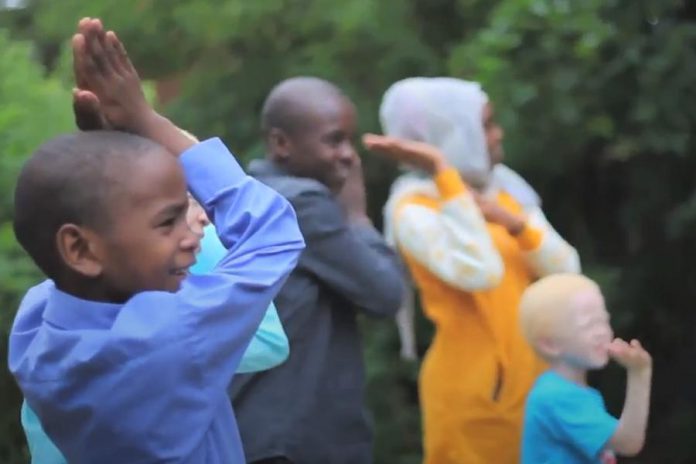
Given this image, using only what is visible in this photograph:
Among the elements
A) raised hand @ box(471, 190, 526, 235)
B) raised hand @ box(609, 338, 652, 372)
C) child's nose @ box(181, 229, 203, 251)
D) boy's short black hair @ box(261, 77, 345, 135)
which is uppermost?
child's nose @ box(181, 229, 203, 251)

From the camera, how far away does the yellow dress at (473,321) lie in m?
3.67

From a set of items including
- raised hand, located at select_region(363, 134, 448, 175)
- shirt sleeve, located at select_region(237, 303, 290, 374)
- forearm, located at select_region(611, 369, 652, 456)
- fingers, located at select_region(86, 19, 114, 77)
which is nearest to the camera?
fingers, located at select_region(86, 19, 114, 77)

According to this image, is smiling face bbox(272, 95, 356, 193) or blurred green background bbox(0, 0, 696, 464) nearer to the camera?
smiling face bbox(272, 95, 356, 193)

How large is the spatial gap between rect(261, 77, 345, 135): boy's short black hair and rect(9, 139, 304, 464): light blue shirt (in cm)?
135

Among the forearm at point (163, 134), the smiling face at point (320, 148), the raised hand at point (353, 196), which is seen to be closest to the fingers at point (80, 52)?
the forearm at point (163, 134)

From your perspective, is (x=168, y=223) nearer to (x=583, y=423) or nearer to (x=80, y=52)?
(x=80, y=52)

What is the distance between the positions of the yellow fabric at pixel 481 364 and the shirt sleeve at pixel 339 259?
50cm

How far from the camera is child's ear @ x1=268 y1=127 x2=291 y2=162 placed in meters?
3.43

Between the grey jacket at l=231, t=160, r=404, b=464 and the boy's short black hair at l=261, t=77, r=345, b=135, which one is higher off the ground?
the boy's short black hair at l=261, t=77, r=345, b=135

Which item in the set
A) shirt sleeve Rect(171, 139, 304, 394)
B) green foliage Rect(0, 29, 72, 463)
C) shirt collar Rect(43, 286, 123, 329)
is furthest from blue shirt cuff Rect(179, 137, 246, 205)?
green foliage Rect(0, 29, 72, 463)

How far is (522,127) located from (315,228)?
183 centimetres

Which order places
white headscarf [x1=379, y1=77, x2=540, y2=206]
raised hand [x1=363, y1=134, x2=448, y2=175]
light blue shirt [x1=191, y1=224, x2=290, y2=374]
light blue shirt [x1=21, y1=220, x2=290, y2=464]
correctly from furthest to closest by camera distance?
1. white headscarf [x1=379, y1=77, x2=540, y2=206]
2. raised hand [x1=363, y1=134, x2=448, y2=175]
3. light blue shirt [x1=191, y1=224, x2=290, y2=374]
4. light blue shirt [x1=21, y1=220, x2=290, y2=464]

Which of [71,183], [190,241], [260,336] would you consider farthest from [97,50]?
[260,336]

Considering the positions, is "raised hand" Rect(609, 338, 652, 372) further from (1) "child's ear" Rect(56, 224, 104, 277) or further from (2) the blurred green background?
(1) "child's ear" Rect(56, 224, 104, 277)
